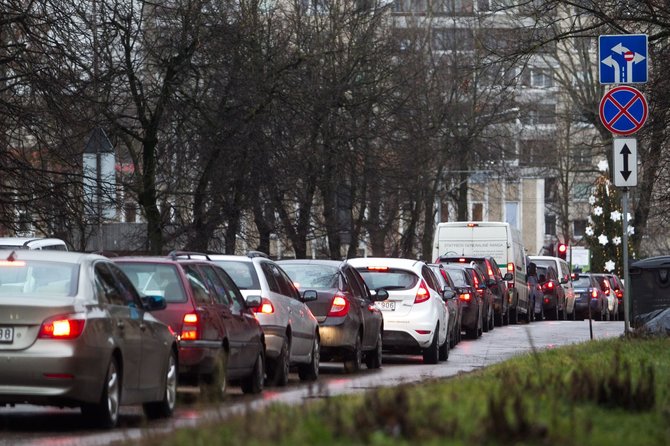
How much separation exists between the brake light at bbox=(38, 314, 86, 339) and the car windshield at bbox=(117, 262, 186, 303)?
3647 millimetres

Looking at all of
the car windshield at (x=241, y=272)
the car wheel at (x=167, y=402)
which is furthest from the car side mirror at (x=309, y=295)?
the car wheel at (x=167, y=402)

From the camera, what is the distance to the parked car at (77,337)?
39.0ft

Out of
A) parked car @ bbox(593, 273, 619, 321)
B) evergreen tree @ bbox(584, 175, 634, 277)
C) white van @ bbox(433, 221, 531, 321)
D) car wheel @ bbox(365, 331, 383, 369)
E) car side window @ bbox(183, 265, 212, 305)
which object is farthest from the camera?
evergreen tree @ bbox(584, 175, 634, 277)

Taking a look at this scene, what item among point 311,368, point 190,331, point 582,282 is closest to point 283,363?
point 311,368

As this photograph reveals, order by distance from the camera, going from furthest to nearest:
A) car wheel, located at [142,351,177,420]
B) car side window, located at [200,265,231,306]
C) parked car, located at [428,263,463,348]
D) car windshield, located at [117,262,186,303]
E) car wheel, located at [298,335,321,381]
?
parked car, located at [428,263,463,348] < car wheel, located at [298,335,321,381] < car side window, located at [200,265,231,306] < car windshield, located at [117,262,186,303] < car wheel, located at [142,351,177,420]

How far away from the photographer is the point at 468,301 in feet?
110

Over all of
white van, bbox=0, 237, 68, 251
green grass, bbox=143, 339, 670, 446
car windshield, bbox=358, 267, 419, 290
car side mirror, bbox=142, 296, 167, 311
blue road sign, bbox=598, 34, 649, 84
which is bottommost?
green grass, bbox=143, 339, 670, 446

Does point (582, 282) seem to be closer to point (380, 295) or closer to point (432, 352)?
point (432, 352)

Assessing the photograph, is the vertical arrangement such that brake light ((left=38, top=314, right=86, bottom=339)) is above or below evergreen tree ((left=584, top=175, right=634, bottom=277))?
below

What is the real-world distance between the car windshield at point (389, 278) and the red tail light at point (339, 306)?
382 cm

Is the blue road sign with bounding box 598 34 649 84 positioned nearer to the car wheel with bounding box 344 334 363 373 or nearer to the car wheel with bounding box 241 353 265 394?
the car wheel with bounding box 344 334 363 373

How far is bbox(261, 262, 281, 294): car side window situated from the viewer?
1872 centimetres

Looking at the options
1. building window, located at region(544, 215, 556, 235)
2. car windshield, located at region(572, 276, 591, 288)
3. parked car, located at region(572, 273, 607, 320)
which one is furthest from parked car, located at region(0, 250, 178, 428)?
building window, located at region(544, 215, 556, 235)

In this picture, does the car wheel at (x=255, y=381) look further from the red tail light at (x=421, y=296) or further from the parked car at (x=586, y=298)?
the parked car at (x=586, y=298)
